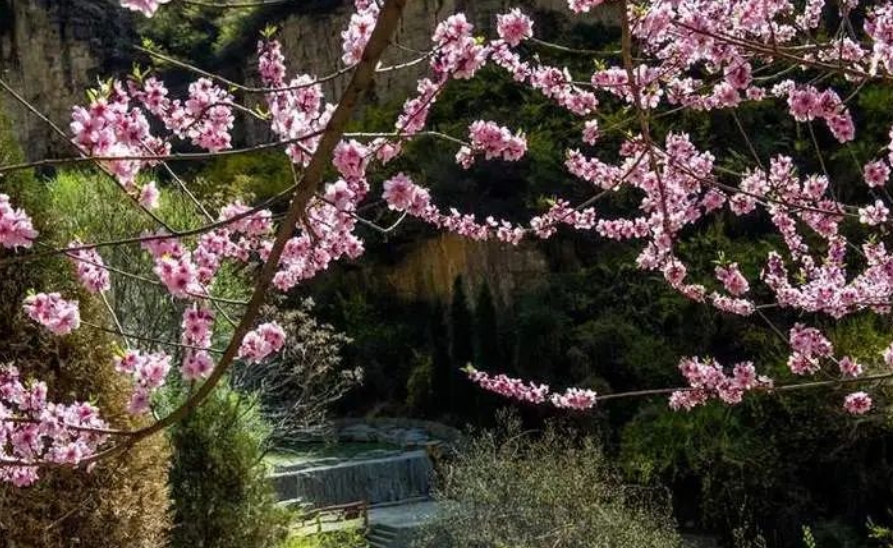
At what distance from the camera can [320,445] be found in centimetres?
2070

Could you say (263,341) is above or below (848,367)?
above

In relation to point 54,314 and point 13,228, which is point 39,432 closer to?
point 54,314

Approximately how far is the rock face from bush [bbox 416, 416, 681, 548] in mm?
22243

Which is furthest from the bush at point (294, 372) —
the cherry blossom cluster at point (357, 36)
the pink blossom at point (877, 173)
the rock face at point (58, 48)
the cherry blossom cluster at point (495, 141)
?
the rock face at point (58, 48)

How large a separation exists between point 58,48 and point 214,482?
26.2m

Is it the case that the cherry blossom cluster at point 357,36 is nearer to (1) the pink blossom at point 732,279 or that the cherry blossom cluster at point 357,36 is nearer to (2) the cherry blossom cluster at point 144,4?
(2) the cherry blossom cluster at point 144,4

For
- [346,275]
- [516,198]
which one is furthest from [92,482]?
[346,275]

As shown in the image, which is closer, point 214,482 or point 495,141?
point 495,141

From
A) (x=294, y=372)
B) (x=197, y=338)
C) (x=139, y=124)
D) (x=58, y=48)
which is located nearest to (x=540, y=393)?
(x=197, y=338)

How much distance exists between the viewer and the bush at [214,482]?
770cm

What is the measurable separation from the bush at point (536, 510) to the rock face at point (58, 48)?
73.0ft

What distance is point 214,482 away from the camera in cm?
776

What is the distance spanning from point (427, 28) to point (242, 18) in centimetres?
816

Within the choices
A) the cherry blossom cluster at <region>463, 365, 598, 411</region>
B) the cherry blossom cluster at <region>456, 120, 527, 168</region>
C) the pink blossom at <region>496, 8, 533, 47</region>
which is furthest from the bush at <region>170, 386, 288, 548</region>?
the pink blossom at <region>496, 8, 533, 47</region>
